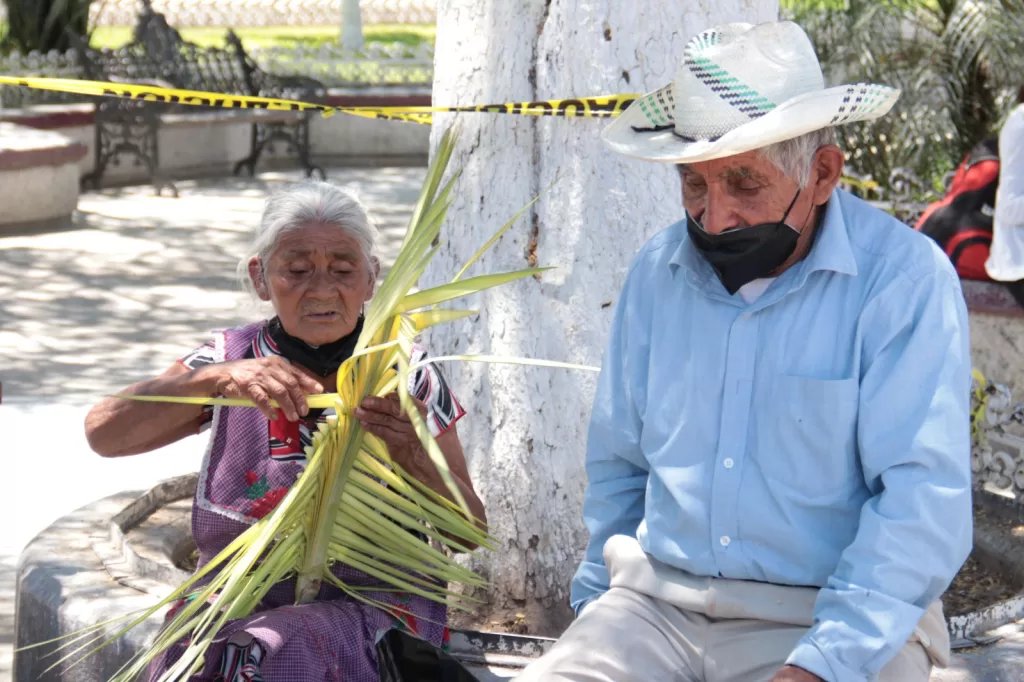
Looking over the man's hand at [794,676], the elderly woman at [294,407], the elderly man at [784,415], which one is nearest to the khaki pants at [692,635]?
the elderly man at [784,415]

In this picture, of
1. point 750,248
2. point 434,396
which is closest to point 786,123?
point 750,248

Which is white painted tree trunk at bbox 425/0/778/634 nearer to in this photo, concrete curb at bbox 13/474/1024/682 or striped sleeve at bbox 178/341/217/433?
concrete curb at bbox 13/474/1024/682

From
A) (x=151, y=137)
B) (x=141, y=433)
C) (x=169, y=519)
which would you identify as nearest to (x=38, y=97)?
(x=151, y=137)

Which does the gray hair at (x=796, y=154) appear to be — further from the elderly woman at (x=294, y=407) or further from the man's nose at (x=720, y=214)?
the elderly woman at (x=294, y=407)

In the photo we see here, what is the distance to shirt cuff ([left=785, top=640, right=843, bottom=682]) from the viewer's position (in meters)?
2.27

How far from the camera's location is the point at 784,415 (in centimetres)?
246

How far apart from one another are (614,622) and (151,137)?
10.8 metres

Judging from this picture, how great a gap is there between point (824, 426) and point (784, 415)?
7 centimetres

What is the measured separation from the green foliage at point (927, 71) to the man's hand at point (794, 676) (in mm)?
6984

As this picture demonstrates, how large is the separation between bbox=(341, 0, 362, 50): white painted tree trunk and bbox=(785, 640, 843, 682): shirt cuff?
60.5ft

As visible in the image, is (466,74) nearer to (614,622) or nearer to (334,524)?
(334,524)

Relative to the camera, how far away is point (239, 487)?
2975 mm

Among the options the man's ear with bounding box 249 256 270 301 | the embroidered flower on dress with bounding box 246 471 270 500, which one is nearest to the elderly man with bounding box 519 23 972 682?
the embroidered flower on dress with bounding box 246 471 270 500

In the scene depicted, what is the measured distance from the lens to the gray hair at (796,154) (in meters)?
2.44
